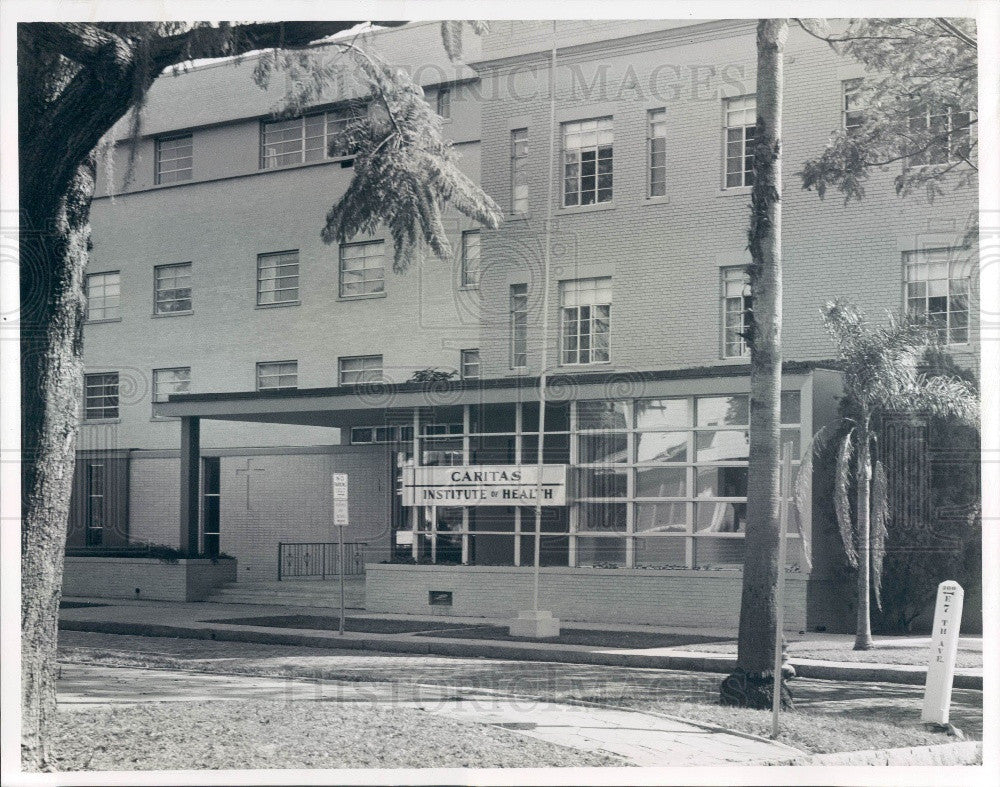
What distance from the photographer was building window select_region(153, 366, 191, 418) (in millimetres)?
22891

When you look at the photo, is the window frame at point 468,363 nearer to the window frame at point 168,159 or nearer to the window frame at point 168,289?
the window frame at point 168,289

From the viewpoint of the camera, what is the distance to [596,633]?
59.1 feet

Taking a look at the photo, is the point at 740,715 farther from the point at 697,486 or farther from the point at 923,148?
the point at 697,486

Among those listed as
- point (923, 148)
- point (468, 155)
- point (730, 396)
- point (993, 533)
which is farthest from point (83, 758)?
point (730, 396)

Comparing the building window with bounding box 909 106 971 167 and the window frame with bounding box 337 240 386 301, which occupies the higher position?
the building window with bounding box 909 106 971 167

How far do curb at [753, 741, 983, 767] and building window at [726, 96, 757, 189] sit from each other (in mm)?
8332

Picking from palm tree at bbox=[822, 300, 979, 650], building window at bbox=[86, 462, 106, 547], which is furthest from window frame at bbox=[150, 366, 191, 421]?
palm tree at bbox=[822, 300, 979, 650]

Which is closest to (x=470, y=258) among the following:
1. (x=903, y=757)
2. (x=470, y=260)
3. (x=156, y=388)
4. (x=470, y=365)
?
(x=470, y=260)

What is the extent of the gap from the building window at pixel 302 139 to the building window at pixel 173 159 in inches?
40.6

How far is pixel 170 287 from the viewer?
21.6m

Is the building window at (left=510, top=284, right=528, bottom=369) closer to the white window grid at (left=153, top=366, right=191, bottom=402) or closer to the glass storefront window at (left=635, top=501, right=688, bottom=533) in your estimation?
the glass storefront window at (left=635, top=501, right=688, bottom=533)

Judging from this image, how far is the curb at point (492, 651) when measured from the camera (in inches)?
583

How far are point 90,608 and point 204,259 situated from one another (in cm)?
557

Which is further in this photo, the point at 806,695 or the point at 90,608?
the point at 90,608
